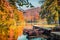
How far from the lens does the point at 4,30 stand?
280cm

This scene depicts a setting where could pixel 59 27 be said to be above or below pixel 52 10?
below

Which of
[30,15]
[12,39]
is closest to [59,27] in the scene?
[30,15]

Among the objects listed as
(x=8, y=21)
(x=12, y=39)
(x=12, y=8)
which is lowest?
(x=12, y=39)

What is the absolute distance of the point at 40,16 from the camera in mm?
2859

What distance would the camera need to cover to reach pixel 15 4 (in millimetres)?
2881

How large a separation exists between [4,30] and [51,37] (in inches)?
27.0

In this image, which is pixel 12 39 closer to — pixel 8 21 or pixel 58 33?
pixel 8 21

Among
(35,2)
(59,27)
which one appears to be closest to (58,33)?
(59,27)

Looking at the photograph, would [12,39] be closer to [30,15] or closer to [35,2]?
[30,15]

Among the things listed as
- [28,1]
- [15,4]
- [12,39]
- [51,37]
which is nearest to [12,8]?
Answer: [15,4]

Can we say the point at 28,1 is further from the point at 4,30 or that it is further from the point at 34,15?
the point at 4,30

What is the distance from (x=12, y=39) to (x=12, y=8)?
453 mm

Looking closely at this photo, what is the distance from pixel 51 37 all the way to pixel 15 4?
715 millimetres

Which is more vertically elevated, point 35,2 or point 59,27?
point 35,2
